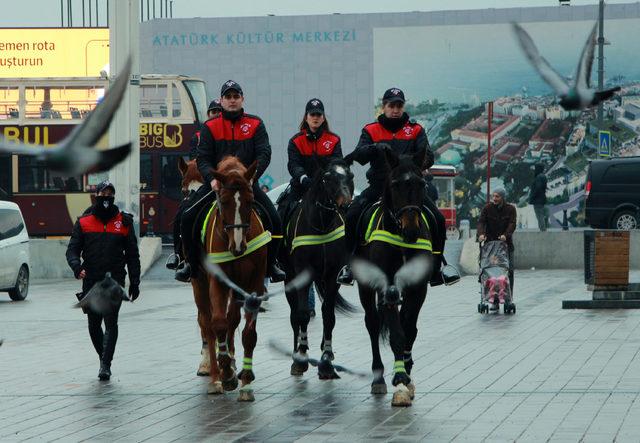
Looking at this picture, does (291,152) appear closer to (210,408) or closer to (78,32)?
(210,408)

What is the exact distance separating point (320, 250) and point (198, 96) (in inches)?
1085

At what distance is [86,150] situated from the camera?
5039mm

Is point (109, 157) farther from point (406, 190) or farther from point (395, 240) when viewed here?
point (395, 240)

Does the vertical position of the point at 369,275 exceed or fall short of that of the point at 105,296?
it exceeds it

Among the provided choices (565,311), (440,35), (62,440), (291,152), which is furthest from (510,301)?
(440,35)

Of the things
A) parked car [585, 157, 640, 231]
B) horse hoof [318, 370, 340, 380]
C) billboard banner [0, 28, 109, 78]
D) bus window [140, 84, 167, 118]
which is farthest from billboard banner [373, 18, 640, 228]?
horse hoof [318, 370, 340, 380]

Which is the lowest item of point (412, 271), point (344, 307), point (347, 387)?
point (347, 387)

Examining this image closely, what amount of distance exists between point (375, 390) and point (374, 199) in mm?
1569

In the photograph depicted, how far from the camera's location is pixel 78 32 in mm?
73062

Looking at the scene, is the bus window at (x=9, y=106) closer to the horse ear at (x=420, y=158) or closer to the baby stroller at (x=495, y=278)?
the baby stroller at (x=495, y=278)

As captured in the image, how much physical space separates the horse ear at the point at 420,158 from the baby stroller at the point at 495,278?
356 inches

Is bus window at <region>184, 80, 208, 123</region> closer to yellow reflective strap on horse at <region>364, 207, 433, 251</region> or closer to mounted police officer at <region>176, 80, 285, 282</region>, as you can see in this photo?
mounted police officer at <region>176, 80, 285, 282</region>

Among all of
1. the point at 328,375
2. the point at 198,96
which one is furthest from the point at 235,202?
the point at 198,96

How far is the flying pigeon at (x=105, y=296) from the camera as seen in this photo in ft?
41.7
